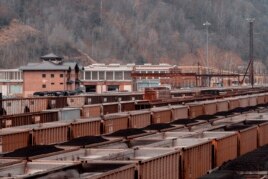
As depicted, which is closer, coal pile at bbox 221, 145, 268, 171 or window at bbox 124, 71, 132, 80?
coal pile at bbox 221, 145, 268, 171

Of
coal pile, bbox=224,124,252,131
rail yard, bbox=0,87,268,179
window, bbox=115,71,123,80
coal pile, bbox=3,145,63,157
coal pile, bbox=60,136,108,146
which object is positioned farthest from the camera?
window, bbox=115,71,123,80

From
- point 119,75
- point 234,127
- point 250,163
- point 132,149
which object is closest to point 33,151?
point 132,149

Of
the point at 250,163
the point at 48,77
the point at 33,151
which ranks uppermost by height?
the point at 48,77

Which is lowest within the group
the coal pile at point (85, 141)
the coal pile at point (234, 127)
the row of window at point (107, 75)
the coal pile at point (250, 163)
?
the coal pile at point (250, 163)

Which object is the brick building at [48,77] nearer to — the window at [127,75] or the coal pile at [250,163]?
the window at [127,75]

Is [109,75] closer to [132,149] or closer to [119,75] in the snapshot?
[119,75]

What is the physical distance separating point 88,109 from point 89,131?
16.0 meters

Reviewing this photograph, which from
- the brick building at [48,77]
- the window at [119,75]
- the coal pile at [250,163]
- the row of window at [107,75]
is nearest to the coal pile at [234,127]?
the coal pile at [250,163]

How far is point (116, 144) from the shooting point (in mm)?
26969

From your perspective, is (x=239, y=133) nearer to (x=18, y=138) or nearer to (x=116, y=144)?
(x=116, y=144)

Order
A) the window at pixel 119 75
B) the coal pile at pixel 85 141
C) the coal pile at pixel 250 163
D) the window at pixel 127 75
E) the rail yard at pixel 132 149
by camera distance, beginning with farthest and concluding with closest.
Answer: the window at pixel 119 75 → the window at pixel 127 75 → the coal pile at pixel 85 141 → the coal pile at pixel 250 163 → the rail yard at pixel 132 149

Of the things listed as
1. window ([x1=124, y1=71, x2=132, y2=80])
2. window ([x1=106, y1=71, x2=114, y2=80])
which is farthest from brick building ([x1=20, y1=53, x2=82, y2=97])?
window ([x1=106, y1=71, x2=114, y2=80])

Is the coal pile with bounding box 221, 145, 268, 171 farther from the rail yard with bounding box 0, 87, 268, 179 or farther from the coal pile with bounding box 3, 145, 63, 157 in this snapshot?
the coal pile with bounding box 3, 145, 63, 157

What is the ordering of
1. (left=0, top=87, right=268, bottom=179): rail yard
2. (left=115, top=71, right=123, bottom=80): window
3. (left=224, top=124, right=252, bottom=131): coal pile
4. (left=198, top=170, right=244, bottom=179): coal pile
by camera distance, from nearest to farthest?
(left=0, top=87, right=268, bottom=179): rail yard, (left=198, top=170, right=244, bottom=179): coal pile, (left=224, top=124, right=252, bottom=131): coal pile, (left=115, top=71, right=123, bottom=80): window
